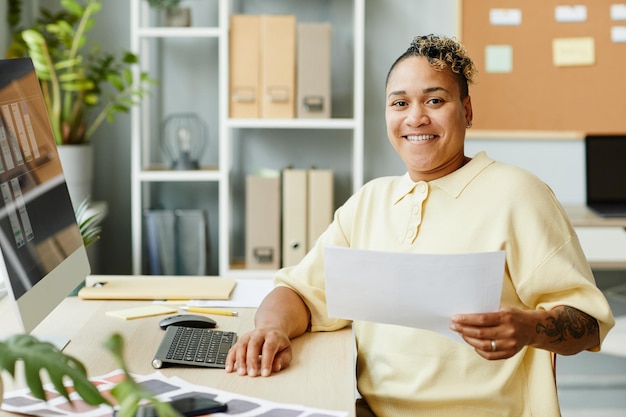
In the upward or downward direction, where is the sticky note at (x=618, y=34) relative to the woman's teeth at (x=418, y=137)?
upward

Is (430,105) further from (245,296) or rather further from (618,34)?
(618,34)

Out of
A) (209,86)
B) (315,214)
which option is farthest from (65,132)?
(315,214)

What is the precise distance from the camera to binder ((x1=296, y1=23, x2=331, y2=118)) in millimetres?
3242

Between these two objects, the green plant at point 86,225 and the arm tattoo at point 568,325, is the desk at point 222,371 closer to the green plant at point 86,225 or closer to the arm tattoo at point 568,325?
the green plant at point 86,225

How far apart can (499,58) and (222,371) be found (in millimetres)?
2564

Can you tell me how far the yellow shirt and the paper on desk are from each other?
0.67ft

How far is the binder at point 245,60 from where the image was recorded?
3.24 meters

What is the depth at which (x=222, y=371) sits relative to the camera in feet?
4.39

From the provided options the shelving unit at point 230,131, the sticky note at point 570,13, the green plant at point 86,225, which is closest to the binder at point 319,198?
the shelving unit at point 230,131

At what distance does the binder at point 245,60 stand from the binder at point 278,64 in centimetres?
3

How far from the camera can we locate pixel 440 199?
1.53 meters

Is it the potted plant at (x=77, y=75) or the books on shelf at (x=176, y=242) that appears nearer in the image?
the potted plant at (x=77, y=75)

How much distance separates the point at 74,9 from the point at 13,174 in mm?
1978

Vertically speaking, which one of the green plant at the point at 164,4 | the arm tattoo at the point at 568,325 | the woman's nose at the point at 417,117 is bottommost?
the arm tattoo at the point at 568,325
